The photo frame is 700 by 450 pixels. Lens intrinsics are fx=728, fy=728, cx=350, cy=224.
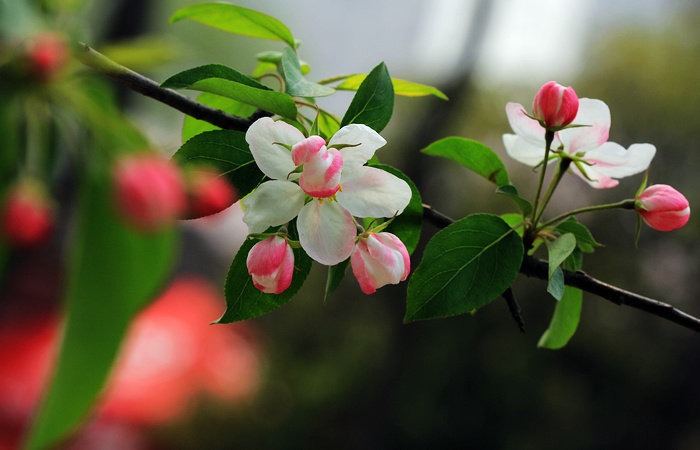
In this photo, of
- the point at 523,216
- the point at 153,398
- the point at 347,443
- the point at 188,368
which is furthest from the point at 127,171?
the point at 188,368

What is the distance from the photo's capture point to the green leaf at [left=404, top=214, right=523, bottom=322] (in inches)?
10.2

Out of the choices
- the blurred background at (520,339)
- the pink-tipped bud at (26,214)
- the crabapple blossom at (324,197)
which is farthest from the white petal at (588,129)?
the blurred background at (520,339)

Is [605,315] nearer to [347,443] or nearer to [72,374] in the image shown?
[347,443]

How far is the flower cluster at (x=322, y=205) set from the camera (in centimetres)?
23

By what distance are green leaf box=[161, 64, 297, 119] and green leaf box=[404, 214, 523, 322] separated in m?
0.07

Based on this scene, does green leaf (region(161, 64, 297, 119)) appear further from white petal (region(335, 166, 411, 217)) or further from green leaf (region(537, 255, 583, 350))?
green leaf (region(537, 255, 583, 350))

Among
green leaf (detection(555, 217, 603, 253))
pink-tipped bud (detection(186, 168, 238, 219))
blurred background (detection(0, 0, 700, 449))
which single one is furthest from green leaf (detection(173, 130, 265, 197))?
blurred background (detection(0, 0, 700, 449))

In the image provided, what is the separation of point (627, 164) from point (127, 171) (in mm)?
205

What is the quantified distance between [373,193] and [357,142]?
0.7 inches

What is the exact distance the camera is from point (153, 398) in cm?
346

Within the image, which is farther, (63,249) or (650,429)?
(63,249)

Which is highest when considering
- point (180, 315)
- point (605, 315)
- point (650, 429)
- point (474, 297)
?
point (474, 297)

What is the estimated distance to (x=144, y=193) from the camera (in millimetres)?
177

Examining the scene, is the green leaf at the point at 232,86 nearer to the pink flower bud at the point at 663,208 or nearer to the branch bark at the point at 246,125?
the branch bark at the point at 246,125
